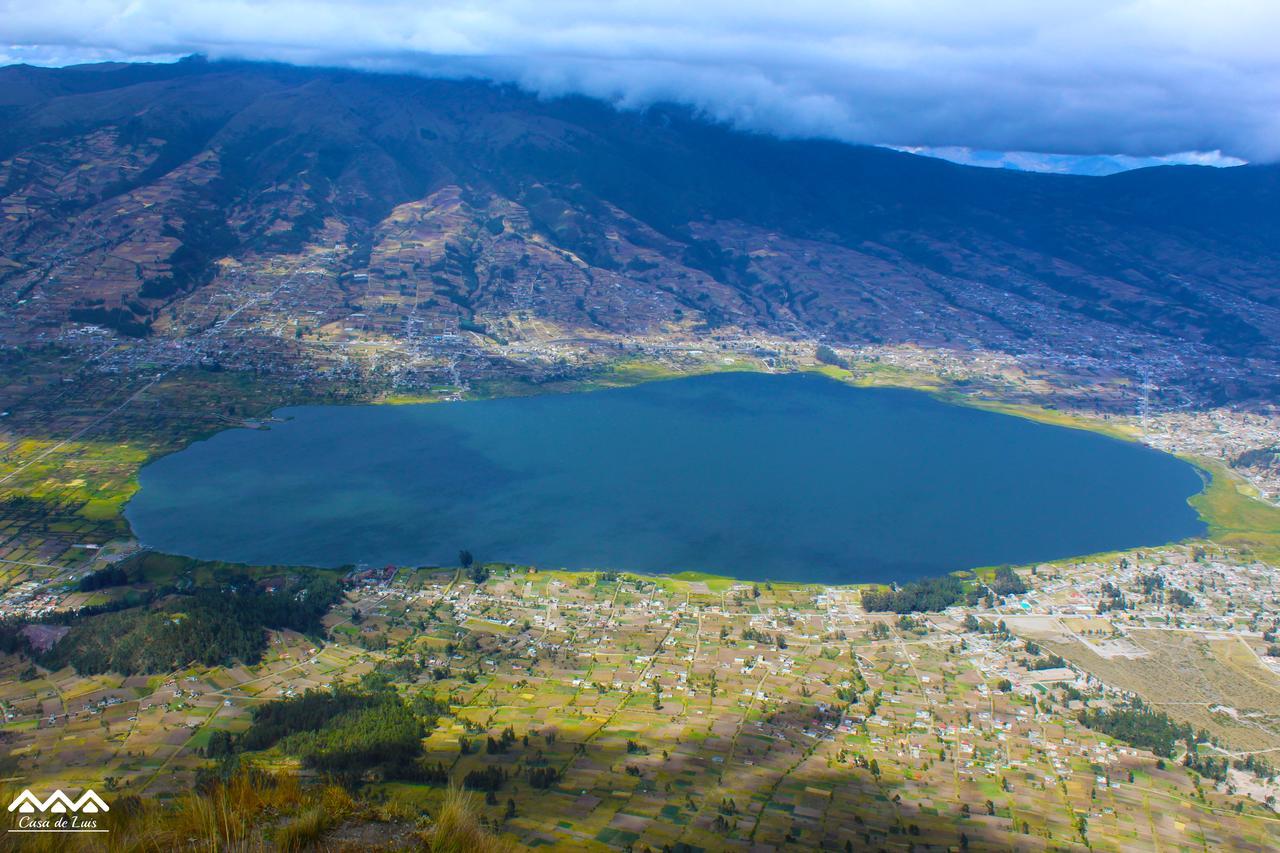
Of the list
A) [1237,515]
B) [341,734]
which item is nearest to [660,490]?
[341,734]

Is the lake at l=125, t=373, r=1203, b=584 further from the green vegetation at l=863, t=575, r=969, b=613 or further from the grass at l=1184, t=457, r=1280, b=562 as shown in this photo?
the green vegetation at l=863, t=575, r=969, b=613

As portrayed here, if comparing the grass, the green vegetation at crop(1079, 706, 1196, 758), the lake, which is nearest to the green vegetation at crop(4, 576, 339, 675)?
the lake

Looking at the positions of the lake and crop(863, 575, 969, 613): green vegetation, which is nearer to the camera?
crop(863, 575, 969, 613): green vegetation

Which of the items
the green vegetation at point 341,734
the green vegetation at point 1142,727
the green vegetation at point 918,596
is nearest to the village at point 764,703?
the green vegetation at point 1142,727

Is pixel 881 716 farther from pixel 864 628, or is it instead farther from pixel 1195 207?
pixel 1195 207

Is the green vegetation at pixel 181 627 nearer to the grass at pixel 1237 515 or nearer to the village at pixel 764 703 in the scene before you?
the village at pixel 764 703

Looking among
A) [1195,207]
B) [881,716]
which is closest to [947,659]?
[881,716]
